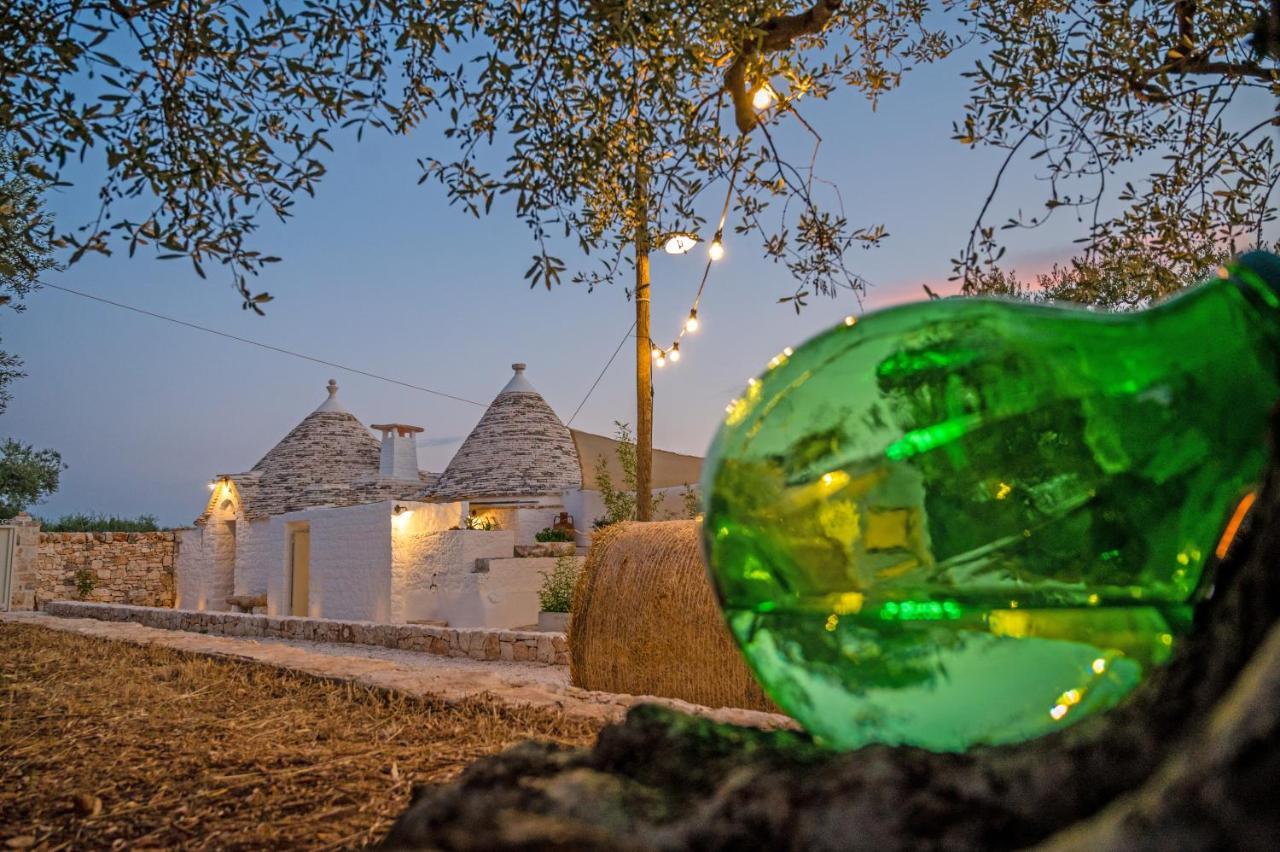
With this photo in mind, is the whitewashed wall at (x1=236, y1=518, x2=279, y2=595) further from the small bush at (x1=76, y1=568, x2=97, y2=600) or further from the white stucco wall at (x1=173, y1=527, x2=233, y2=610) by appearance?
the small bush at (x1=76, y1=568, x2=97, y2=600)

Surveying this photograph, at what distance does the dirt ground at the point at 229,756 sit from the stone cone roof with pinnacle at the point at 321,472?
1812 cm

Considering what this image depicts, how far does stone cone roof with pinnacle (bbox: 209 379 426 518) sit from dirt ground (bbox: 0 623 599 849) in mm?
18123

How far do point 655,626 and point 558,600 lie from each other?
28.1ft

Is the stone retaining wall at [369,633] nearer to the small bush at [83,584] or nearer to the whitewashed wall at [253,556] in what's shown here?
the whitewashed wall at [253,556]

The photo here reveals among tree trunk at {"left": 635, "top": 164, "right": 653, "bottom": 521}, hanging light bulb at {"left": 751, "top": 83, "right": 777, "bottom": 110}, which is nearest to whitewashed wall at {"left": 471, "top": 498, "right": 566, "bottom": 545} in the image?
tree trunk at {"left": 635, "top": 164, "right": 653, "bottom": 521}

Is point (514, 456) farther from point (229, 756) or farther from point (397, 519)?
point (229, 756)

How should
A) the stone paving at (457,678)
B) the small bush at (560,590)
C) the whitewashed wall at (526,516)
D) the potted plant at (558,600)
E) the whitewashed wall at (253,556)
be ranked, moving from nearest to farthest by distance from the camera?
the stone paving at (457,678) < the potted plant at (558,600) < the small bush at (560,590) < the whitewashed wall at (526,516) < the whitewashed wall at (253,556)

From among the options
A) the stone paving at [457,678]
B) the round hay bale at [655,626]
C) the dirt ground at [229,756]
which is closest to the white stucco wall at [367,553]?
the stone paving at [457,678]

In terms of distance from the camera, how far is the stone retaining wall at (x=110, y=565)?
80.3 feet

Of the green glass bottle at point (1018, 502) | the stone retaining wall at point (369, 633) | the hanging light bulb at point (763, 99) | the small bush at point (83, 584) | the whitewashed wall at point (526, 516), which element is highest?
the hanging light bulb at point (763, 99)

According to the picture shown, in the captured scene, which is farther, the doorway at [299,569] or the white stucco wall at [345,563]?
the doorway at [299,569]

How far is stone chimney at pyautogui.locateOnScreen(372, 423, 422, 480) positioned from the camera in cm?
2502

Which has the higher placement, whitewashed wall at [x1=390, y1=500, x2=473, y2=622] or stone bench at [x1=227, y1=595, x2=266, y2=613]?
whitewashed wall at [x1=390, y1=500, x2=473, y2=622]

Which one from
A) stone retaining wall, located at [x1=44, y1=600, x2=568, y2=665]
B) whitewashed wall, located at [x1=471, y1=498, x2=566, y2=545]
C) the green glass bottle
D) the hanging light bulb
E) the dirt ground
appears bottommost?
stone retaining wall, located at [x1=44, y1=600, x2=568, y2=665]
